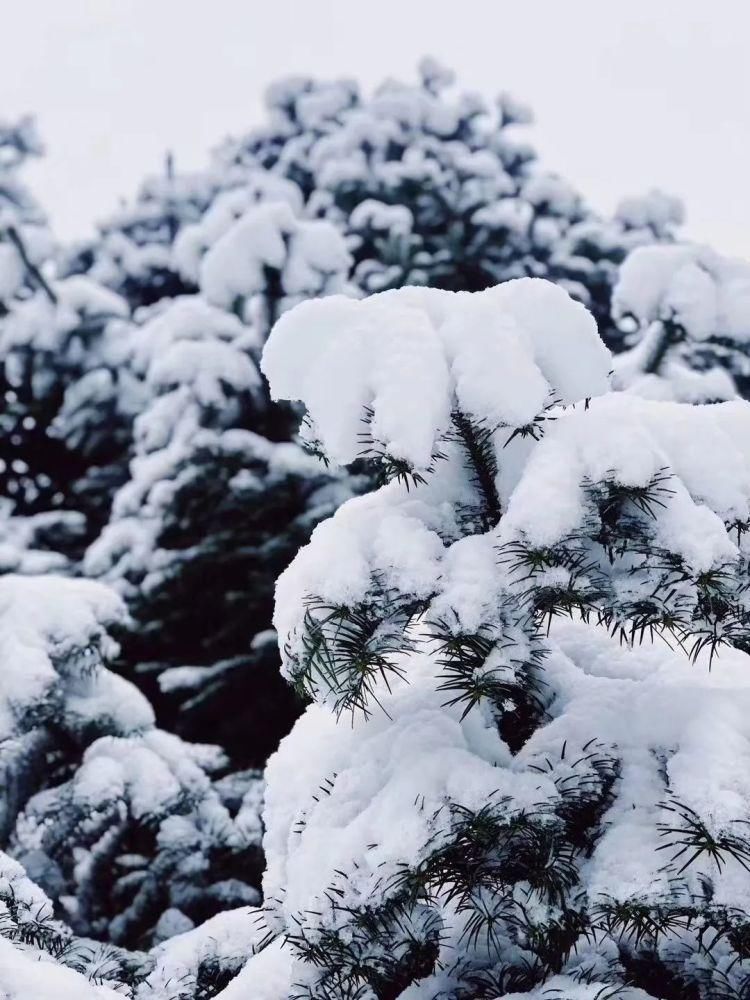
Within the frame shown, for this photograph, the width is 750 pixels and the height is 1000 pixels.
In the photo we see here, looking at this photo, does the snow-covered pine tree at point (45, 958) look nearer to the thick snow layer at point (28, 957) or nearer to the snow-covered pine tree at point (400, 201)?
the thick snow layer at point (28, 957)

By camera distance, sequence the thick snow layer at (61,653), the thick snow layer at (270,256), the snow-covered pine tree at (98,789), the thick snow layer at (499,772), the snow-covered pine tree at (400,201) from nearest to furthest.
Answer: the thick snow layer at (499,772), the thick snow layer at (61,653), the snow-covered pine tree at (98,789), the thick snow layer at (270,256), the snow-covered pine tree at (400,201)

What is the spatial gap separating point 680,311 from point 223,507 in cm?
283

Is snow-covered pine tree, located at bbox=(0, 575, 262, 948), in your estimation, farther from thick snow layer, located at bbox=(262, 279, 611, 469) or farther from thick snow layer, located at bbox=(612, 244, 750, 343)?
thick snow layer, located at bbox=(612, 244, 750, 343)

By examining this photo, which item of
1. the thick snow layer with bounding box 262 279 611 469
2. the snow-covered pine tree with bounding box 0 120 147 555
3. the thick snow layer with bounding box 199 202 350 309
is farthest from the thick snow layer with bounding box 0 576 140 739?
the snow-covered pine tree with bounding box 0 120 147 555

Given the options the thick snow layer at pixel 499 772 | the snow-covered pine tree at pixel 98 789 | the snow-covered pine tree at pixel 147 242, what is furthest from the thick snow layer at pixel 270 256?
the snow-covered pine tree at pixel 147 242

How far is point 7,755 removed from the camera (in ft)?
10.3

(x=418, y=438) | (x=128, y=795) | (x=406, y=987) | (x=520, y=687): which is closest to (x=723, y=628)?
(x=520, y=687)

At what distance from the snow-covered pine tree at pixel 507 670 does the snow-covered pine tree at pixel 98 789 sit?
4.57 feet

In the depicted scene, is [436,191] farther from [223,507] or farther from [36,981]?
[36,981]

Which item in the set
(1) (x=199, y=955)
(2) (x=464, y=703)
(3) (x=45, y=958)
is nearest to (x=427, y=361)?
(2) (x=464, y=703)

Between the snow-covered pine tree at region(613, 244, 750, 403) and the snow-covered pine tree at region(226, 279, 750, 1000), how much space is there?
83.0 inches

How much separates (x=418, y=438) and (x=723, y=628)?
71cm

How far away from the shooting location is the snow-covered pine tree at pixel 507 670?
1559 mm

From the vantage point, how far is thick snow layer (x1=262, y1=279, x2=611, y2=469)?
1619 millimetres
